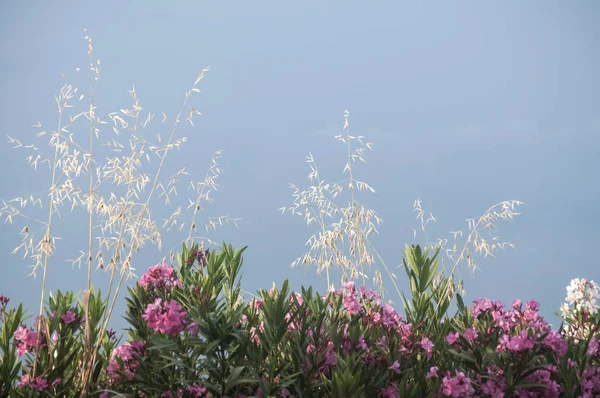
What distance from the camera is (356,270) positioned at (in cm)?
399

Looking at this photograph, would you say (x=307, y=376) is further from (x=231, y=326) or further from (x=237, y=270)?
(x=237, y=270)

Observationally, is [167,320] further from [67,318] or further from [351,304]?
[351,304]

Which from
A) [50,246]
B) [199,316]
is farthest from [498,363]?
[50,246]

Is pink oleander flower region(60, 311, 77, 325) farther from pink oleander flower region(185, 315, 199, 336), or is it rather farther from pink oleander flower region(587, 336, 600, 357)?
pink oleander flower region(587, 336, 600, 357)

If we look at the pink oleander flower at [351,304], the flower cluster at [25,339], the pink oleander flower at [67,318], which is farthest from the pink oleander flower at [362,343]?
the flower cluster at [25,339]

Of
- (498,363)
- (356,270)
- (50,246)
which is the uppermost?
(356,270)

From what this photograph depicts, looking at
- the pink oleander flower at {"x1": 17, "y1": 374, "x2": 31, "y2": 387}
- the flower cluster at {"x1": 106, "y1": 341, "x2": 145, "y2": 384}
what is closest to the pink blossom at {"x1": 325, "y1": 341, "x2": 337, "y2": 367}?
the flower cluster at {"x1": 106, "y1": 341, "x2": 145, "y2": 384}

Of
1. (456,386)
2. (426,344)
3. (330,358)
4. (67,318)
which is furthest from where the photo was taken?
(67,318)

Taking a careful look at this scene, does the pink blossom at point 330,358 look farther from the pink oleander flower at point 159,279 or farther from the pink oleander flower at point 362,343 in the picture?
the pink oleander flower at point 159,279

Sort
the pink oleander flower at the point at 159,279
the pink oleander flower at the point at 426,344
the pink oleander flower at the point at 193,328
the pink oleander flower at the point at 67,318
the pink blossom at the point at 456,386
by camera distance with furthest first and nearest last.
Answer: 1. the pink oleander flower at the point at 159,279
2. the pink oleander flower at the point at 67,318
3. the pink oleander flower at the point at 426,344
4. the pink oleander flower at the point at 193,328
5. the pink blossom at the point at 456,386

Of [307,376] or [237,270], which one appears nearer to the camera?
[307,376]

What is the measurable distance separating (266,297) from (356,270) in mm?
1507

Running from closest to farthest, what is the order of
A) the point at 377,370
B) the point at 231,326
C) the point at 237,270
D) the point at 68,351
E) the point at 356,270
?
1. the point at 231,326
2. the point at 377,370
3. the point at 68,351
4. the point at 237,270
5. the point at 356,270

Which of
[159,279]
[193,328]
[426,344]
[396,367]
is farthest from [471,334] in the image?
[159,279]
